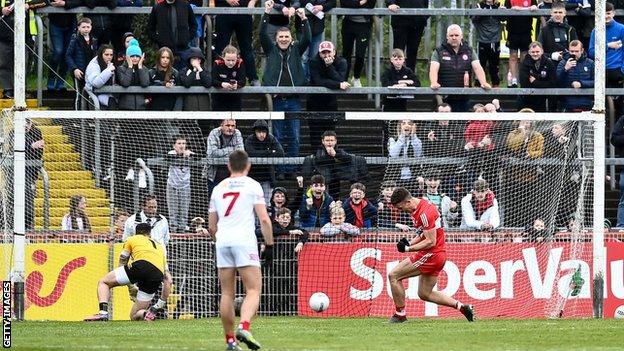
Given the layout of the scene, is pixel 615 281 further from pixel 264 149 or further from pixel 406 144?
pixel 264 149

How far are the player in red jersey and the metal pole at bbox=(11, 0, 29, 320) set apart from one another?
18.4 feet

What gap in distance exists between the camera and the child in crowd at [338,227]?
76.5 ft

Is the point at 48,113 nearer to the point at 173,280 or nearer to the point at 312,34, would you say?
the point at 173,280

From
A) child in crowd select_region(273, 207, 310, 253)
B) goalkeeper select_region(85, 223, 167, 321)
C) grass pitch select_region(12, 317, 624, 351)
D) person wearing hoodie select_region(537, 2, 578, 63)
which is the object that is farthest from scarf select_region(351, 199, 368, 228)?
person wearing hoodie select_region(537, 2, 578, 63)

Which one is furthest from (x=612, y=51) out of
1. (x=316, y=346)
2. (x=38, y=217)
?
(x=316, y=346)

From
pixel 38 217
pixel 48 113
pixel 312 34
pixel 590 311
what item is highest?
pixel 312 34

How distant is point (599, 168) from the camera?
71.9 ft

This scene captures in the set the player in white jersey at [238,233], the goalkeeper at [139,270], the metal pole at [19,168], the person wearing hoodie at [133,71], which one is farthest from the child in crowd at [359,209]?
the player in white jersey at [238,233]

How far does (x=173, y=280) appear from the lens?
23.4 meters

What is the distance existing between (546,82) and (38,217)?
9183 mm

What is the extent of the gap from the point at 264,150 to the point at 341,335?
724cm

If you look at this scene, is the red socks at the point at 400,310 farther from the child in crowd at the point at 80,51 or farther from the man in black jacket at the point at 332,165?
the child in crowd at the point at 80,51

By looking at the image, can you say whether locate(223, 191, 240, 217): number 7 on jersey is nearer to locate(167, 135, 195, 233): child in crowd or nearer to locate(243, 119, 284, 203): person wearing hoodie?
locate(167, 135, 195, 233): child in crowd

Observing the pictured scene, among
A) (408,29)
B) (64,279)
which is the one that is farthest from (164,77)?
(408,29)
